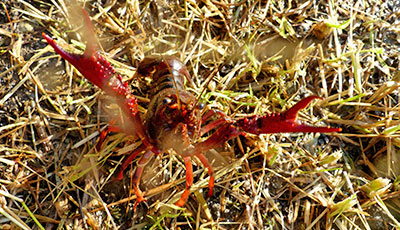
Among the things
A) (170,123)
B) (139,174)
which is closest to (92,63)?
(170,123)

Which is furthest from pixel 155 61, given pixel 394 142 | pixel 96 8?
pixel 394 142

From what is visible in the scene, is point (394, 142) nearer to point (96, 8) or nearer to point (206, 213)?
point (206, 213)

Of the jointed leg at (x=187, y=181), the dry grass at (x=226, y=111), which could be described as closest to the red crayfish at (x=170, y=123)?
the jointed leg at (x=187, y=181)

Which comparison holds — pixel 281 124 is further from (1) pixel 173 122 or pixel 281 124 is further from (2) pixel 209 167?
(1) pixel 173 122

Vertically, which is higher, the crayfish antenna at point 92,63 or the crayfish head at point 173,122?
the crayfish antenna at point 92,63

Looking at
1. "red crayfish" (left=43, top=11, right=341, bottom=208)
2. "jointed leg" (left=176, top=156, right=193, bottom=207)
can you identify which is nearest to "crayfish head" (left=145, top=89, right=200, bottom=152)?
"red crayfish" (left=43, top=11, right=341, bottom=208)

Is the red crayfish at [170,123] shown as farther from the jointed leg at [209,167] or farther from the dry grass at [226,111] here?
the dry grass at [226,111]

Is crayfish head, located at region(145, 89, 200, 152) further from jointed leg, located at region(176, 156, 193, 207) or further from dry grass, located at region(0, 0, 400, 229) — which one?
dry grass, located at region(0, 0, 400, 229)
